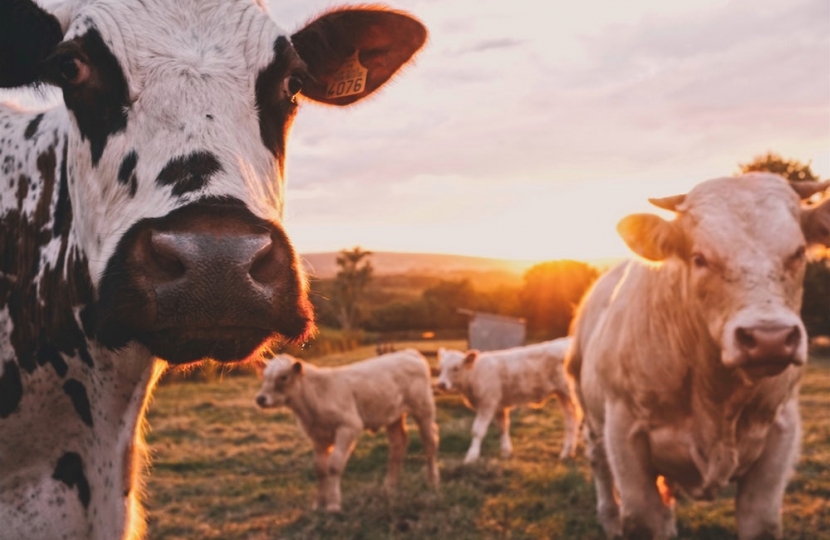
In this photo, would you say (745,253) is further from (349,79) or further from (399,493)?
(399,493)

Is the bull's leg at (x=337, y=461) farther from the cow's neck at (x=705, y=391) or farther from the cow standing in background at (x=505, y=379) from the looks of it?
the cow's neck at (x=705, y=391)

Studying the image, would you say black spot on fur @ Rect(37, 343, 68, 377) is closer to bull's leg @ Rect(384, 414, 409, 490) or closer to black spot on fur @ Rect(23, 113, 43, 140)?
black spot on fur @ Rect(23, 113, 43, 140)

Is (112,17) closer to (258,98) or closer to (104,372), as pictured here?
(258,98)

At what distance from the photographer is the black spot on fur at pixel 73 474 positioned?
2.45 metres

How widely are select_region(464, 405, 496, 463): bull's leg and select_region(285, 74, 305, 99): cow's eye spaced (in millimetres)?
8441

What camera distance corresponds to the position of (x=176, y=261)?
184cm

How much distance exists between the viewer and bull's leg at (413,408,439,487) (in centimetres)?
912

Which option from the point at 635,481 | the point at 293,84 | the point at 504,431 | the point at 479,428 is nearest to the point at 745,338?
the point at 635,481

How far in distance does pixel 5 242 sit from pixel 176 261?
103 cm

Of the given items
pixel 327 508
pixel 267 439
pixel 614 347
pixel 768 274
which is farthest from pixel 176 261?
pixel 267 439

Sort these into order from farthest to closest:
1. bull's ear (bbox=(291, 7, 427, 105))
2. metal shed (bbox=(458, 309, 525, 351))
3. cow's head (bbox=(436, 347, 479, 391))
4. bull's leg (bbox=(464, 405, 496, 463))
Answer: metal shed (bbox=(458, 309, 525, 351))
cow's head (bbox=(436, 347, 479, 391))
bull's leg (bbox=(464, 405, 496, 463))
bull's ear (bbox=(291, 7, 427, 105))

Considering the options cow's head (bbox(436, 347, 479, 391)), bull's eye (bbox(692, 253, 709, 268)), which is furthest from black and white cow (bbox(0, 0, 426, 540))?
cow's head (bbox(436, 347, 479, 391))

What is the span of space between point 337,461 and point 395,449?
1448 millimetres

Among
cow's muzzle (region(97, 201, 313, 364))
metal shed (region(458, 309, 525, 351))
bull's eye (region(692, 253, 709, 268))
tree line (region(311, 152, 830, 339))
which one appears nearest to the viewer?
cow's muzzle (region(97, 201, 313, 364))
